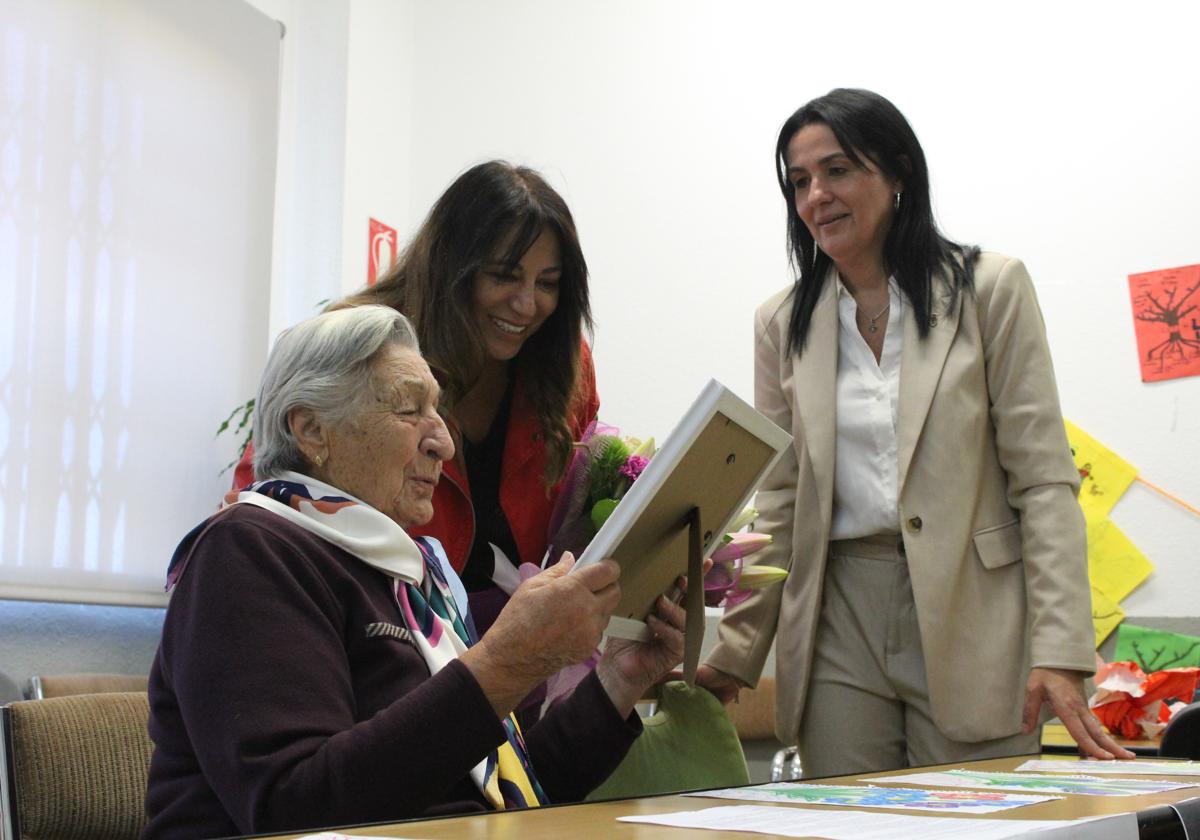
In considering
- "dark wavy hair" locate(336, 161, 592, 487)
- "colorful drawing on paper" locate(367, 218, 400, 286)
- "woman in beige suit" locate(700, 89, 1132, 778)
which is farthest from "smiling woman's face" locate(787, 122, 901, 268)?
"colorful drawing on paper" locate(367, 218, 400, 286)

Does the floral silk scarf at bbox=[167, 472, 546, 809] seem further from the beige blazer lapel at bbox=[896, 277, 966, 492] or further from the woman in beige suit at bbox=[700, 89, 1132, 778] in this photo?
the beige blazer lapel at bbox=[896, 277, 966, 492]

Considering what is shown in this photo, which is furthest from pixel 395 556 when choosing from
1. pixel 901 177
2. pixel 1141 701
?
pixel 1141 701

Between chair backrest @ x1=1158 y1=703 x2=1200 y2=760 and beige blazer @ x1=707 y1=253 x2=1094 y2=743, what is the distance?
0.25 meters

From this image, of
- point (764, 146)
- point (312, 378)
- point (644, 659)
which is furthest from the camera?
point (764, 146)

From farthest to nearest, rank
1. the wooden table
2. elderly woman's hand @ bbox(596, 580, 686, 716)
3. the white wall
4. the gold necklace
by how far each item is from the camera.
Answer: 1. the white wall
2. the gold necklace
3. elderly woman's hand @ bbox(596, 580, 686, 716)
4. the wooden table

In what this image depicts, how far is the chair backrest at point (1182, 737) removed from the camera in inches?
74.2

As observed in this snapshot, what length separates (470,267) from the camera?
1855mm

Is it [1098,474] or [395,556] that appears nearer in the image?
[395,556]

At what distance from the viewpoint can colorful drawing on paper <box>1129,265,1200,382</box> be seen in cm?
333

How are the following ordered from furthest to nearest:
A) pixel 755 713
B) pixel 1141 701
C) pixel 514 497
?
pixel 755 713 → pixel 1141 701 → pixel 514 497

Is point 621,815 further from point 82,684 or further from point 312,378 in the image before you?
point 82,684

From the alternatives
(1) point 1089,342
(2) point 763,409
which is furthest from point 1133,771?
(1) point 1089,342

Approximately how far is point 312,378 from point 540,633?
45cm

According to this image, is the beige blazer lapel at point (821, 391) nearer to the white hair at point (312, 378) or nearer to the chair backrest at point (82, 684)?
the white hair at point (312, 378)
